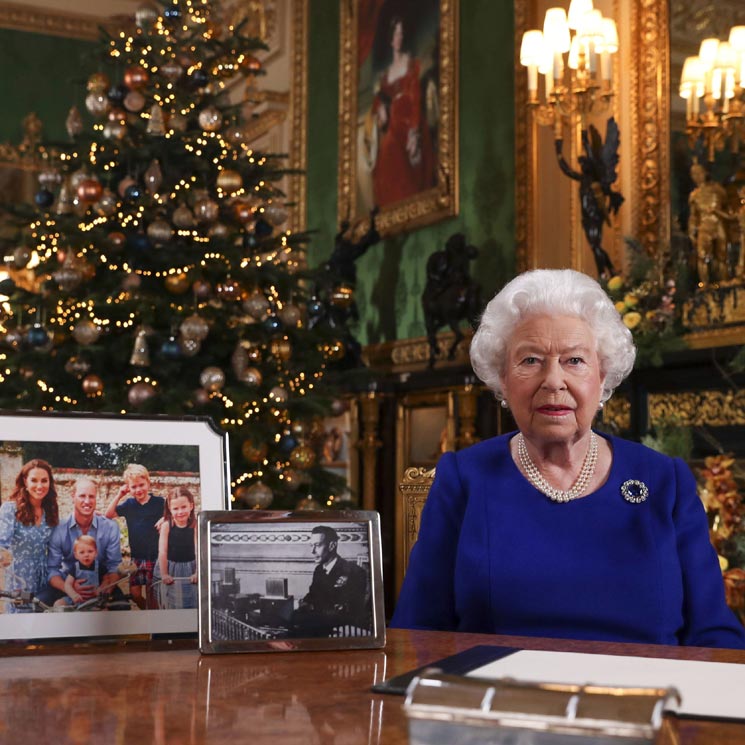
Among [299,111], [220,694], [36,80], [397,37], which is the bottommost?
[220,694]

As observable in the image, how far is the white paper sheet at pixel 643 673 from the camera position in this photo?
120 centimetres

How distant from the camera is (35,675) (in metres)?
1.41

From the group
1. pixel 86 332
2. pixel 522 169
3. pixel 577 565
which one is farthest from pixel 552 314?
pixel 522 169

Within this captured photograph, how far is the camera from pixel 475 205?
341 inches

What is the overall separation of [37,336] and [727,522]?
324 centimetres

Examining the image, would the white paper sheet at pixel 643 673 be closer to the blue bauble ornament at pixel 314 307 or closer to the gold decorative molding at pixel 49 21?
the blue bauble ornament at pixel 314 307

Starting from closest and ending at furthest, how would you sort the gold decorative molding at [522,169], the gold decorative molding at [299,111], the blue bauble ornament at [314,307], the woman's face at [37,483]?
the woman's face at [37,483] → the blue bauble ornament at [314,307] → the gold decorative molding at [522,169] → the gold decorative molding at [299,111]

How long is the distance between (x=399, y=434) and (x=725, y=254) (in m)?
3.68

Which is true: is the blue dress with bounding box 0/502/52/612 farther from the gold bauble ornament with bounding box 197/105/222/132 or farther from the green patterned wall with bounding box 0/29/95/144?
the green patterned wall with bounding box 0/29/95/144

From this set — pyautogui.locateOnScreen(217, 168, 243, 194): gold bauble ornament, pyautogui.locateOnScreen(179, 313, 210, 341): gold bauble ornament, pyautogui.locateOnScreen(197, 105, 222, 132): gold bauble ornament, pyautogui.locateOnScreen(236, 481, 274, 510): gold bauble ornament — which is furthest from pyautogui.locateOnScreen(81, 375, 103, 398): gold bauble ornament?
pyautogui.locateOnScreen(197, 105, 222, 132): gold bauble ornament

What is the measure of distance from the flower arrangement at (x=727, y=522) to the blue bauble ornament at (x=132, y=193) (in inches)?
119

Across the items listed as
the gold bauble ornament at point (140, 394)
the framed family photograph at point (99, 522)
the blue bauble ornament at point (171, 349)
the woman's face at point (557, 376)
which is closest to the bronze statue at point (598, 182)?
the blue bauble ornament at point (171, 349)

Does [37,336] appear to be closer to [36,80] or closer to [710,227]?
[710,227]

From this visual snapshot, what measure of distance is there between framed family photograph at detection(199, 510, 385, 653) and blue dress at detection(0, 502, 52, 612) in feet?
0.82
